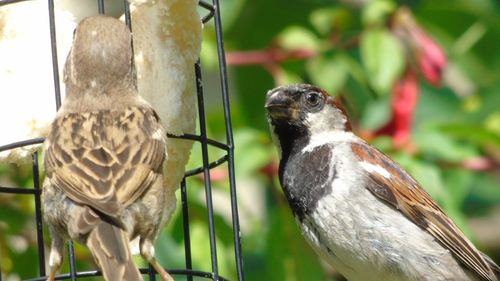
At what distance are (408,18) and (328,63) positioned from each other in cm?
47

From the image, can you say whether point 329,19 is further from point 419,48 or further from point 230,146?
point 230,146

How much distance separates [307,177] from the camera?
613 centimetres

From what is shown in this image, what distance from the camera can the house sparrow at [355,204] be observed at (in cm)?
595

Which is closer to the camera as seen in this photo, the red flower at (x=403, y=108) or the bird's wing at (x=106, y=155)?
the bird's wing at (x=106, y=155)

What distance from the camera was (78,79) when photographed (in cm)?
536

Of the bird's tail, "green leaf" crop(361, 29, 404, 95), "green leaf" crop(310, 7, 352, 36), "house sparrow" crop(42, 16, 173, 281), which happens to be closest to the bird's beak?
"green leaf" crop(361, 29, 404, 95)

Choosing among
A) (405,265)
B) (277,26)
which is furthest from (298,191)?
(277,26)

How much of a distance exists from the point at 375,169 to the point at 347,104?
1286 mm

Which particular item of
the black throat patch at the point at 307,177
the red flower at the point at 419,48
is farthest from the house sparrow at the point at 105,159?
the red flower at the point at 419,48

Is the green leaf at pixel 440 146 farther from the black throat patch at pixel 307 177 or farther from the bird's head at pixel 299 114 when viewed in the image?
the black throat patch at pixel 307 177

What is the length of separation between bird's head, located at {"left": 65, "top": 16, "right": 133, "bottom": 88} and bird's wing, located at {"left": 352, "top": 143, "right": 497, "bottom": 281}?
1271 millimetres

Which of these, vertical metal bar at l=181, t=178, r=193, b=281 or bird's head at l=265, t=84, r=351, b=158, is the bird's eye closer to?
bird's head at l=265, t=84, r=351, b=158

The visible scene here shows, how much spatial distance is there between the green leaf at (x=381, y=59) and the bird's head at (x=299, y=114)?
0.54 metres

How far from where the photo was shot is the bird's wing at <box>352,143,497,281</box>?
614 centimetres
